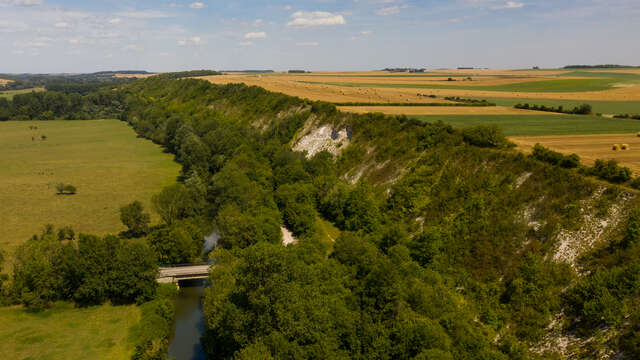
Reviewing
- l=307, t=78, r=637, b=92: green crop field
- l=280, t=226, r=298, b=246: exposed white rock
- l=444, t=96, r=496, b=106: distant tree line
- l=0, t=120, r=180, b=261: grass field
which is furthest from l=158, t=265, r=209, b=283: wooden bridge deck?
l=307, t=78, r=637, b=92: green crop field

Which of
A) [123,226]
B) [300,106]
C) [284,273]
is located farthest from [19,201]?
[284,273]

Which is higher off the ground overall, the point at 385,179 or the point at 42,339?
the point at 385,179

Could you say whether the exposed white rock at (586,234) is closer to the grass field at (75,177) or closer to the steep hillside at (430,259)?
the steep hillside at (430,259)

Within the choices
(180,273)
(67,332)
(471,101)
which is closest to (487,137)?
(180,273)

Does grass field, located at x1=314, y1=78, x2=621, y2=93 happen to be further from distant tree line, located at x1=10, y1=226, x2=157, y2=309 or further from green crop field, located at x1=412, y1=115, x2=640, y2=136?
distant tree line, located at x1=10, y1=226, x2=157, y2=309

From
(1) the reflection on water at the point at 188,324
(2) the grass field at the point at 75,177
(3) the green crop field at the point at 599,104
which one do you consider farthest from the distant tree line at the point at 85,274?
(3) the green crop field at the point at 599,104

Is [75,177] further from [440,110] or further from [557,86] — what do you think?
[557,86]

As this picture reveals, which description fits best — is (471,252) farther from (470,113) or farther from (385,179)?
(470,113)
